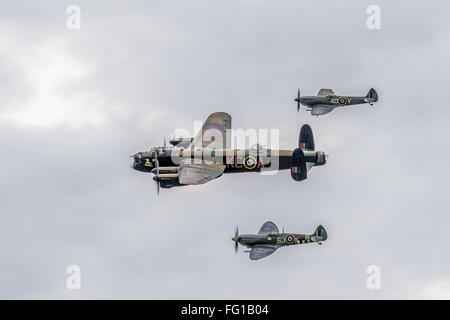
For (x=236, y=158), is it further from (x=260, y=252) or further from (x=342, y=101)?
(x=342, y=101)

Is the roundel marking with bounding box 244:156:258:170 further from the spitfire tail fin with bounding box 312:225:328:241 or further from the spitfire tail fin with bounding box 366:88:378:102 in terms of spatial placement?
the spitfire tail fin with bounding box 366:88:378:102

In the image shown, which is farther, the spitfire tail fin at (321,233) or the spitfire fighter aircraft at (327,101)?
the spitfire fighter aircraft at (327,101)

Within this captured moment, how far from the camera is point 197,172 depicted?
91.8 metres

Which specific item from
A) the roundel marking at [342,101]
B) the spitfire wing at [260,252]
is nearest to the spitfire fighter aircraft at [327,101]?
the roundel marking at [342,101]

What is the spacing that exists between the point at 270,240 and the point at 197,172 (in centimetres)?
986

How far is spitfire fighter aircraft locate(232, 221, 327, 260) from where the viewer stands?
9262 centimetres

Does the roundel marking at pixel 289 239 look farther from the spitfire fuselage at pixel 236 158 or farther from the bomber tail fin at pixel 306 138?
the bomber tail fin at pixel 306 138

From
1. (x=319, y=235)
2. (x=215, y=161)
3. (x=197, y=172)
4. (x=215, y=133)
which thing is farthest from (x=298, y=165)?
(x=215, y=133)

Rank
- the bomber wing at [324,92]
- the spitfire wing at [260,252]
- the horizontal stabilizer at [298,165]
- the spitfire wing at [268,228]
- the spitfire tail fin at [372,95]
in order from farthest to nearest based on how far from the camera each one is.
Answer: the bomber wing at [324,92] < the spitfire tail fin at [372,95] < the spitfire wing at [268,228] < the spitfire wing at [260,252] < the horizontal stabilizer at [298,165]

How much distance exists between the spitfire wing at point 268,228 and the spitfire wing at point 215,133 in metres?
9.77

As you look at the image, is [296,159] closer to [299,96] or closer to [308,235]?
[308,235]

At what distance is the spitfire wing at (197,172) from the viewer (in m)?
90.1

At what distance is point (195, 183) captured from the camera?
294ft

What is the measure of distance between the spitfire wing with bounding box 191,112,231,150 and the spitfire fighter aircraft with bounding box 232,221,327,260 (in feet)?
35.5
